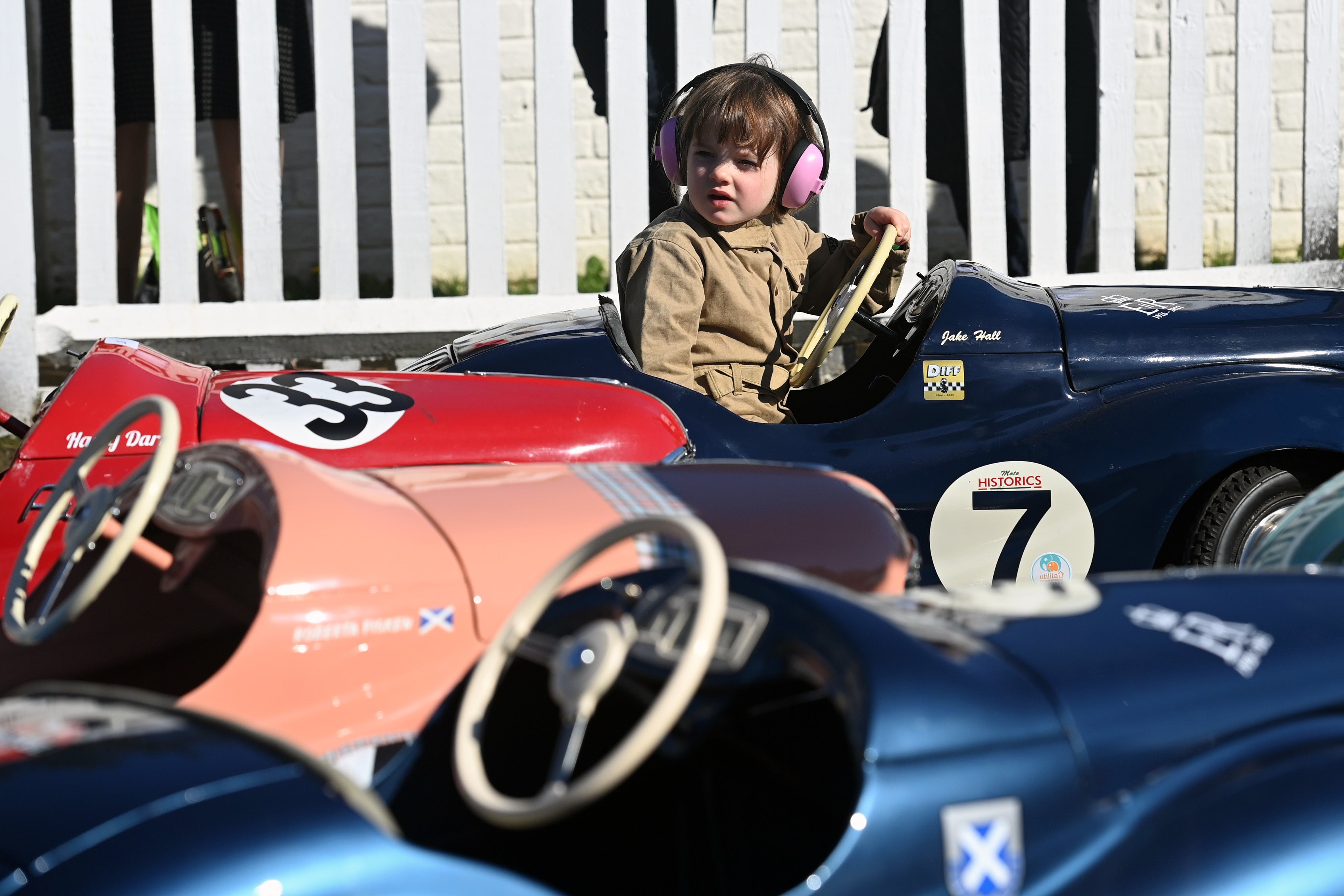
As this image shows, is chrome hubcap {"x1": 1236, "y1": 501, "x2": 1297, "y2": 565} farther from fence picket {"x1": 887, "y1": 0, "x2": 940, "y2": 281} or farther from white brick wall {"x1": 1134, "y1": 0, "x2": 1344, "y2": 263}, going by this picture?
white brick wall {"x1": 1134, "y1": 0, "x2": 1344, "y2": 263}

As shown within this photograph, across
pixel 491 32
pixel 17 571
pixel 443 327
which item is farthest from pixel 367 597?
pixel 491 32

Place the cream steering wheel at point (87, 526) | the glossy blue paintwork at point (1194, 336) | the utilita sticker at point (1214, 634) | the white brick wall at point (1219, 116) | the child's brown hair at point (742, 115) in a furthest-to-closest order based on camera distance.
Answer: the white brick wall at point (1219, 116), the child's brown hair at point (742, 115), the glossy blue paintwork at point (1194, 336), the cream steering wheel at point (87, 526), the utilita sticker at point (1214, 634)

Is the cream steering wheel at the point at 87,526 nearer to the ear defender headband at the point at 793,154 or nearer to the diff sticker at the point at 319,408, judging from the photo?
the diff sticker at the point at 319,408

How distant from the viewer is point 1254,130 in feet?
16.5

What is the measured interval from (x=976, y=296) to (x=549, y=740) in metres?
1.91

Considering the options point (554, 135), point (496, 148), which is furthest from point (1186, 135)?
point (496, 148)

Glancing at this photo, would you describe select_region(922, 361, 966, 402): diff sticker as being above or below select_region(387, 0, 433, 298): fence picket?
below

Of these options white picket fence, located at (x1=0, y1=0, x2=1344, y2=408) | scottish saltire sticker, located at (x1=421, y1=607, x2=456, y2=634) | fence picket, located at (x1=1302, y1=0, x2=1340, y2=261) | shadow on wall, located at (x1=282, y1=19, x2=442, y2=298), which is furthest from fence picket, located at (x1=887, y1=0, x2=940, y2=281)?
scottish saltire sticker, located at (x1=421, y1=607, x2=456, y2=634)

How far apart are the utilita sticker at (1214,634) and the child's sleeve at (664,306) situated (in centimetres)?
183

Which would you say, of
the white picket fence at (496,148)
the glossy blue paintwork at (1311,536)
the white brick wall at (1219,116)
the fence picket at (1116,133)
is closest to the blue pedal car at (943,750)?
the glossy blue paintwork at (1311,536)

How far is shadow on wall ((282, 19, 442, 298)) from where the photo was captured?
6523mm

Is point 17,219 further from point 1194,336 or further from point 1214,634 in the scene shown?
point 1214,634

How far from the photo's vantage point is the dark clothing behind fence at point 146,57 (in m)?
5.04

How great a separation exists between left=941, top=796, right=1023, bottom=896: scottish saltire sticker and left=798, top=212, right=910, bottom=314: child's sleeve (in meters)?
2.57
